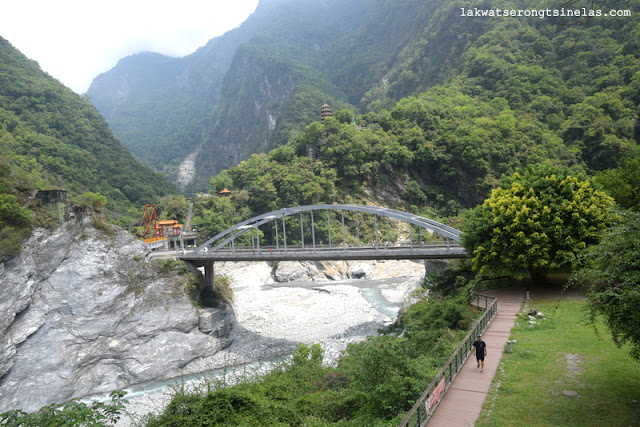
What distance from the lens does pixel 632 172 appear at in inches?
931

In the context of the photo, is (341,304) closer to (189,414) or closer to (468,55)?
(189,414)

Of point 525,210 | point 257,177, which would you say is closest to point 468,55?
point 257,177

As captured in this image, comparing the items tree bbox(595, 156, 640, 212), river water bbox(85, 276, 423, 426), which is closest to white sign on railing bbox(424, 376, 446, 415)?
river water bbox(85, 276, 423, 426)

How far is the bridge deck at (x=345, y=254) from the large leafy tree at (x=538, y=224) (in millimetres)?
3858

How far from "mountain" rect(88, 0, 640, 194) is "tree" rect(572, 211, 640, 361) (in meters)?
4.24

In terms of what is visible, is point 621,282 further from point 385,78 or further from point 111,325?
point 385,78

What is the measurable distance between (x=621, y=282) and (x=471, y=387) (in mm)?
4345

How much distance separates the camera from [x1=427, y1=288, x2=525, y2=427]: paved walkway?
28.1 ft

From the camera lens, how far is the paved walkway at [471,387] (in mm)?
8570

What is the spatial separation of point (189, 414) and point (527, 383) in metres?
9.01

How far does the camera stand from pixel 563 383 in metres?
10.1

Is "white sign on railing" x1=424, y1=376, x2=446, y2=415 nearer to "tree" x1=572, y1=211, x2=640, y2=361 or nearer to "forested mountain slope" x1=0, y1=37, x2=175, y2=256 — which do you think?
"tree" x1=572, y1=211, x2=640, y2=361

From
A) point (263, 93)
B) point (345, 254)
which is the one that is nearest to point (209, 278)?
point (345, 254)

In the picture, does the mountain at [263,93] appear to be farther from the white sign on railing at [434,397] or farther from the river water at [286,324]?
the white sign on railing at [434,397]
